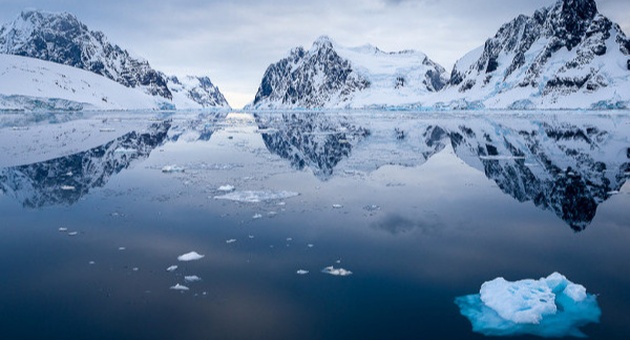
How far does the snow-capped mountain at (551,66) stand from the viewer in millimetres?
108000

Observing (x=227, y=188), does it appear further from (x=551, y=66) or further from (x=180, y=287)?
(x=551, y=66)

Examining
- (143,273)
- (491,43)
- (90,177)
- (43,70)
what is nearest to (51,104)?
(43,70)

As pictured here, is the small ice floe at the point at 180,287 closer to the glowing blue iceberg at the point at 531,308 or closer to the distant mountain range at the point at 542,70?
the glowing blue iceberg at the point at 531,308

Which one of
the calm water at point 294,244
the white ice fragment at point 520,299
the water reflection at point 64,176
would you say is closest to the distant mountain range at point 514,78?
the water reflection at point 64,176

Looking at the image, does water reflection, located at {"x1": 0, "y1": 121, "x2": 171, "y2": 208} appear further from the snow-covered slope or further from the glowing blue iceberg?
the snow-covered slope

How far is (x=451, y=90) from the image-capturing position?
Answer: 538 ft

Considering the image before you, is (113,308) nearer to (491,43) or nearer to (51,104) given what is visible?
(51,104)

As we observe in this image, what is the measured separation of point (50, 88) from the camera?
103375mm

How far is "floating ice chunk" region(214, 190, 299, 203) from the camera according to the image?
1155 cm

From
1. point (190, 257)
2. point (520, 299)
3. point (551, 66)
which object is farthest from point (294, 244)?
point (551, 66)

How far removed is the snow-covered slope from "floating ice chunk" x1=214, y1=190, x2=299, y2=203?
9977 centimetres

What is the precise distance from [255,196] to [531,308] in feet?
25.8

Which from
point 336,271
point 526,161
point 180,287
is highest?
point 526,161

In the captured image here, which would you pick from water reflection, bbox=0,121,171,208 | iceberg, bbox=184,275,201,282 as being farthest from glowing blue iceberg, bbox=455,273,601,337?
water reflection, bbox=0,121,171,208
